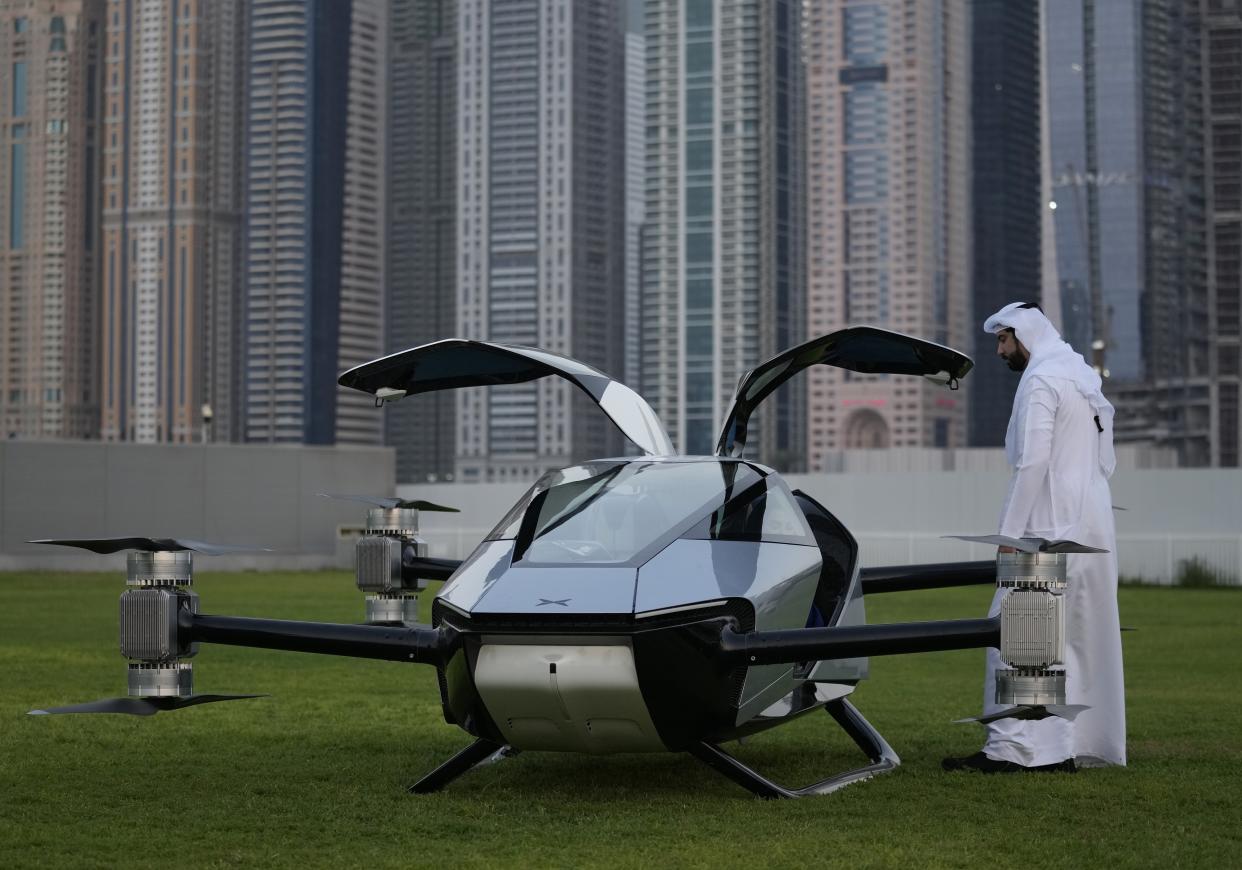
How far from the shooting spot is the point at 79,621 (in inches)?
890

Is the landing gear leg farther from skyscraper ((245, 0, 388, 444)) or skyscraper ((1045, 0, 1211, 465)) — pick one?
skyscraper ((245, 0, 388, 444))

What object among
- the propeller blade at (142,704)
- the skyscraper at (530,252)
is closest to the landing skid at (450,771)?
the propeller blade at (142,704)

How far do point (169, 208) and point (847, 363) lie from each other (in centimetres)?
18779

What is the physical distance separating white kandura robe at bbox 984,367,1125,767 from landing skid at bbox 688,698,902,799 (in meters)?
0.60

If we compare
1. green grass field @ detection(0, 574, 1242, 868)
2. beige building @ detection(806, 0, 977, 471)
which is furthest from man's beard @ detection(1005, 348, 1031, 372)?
beige building @ detection(806, 0, 977, 471)

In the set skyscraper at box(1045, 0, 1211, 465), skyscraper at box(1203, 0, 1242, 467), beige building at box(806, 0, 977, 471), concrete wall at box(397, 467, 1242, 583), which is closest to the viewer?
concrete wall at box(397, 467, 1242, 583)

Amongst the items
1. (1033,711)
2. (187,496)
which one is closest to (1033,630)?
(1033,711)

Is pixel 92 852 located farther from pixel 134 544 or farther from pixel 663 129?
pixel 663 129

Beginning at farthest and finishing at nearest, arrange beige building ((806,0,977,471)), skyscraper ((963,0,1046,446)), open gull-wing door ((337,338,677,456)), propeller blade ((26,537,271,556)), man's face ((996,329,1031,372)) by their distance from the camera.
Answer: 1. skyscraper ((963,0,1046,446))
2. beige building ((806,0,977,471))
3. man's face ((996,329,1031,372))
4. open gull-wing door ((337,338,677,456))
5. propeller blade ((26,537,271,556))

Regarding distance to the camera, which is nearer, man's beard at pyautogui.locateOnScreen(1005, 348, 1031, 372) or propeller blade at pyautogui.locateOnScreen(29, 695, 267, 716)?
propeller blade at pyautogui.locateOnScreen(29, 695, 267, 716)

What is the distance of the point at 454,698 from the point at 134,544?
1582mm

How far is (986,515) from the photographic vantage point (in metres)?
39.7

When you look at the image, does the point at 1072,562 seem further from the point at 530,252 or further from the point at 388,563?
the point at 530,252

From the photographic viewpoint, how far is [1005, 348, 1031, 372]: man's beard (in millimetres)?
9773
